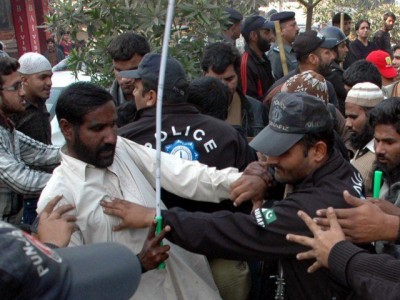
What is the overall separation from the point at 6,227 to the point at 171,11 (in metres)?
1.06

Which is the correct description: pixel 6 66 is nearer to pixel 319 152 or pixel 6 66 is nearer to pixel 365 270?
pixel 319 152

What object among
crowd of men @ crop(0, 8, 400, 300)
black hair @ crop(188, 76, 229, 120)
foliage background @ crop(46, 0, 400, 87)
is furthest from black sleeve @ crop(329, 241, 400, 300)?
foliage background @ crop(46, 0, 400, 87)

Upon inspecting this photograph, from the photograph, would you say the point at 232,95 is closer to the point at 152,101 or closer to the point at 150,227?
the point at 152,101

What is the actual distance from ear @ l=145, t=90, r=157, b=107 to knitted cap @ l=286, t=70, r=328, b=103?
2.56ft

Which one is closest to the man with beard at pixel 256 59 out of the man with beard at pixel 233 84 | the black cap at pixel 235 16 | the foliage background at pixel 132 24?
the black cap at pixel 235 16

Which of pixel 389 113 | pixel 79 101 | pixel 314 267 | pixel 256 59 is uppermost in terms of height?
pixel 79 101

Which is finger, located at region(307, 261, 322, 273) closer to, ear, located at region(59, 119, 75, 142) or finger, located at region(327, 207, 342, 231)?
finger, located at region(327, 207, 342, 231)

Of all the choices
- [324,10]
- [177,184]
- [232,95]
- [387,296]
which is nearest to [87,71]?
[232,95]

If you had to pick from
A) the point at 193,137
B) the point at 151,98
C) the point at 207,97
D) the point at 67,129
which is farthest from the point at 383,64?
the point at 67,129

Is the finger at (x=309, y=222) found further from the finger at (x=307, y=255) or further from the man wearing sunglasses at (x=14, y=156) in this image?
the man wearing sunglasses at (x=14, y=156)

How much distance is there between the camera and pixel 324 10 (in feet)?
55.4

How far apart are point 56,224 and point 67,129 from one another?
0.47 metres

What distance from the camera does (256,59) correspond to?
6066mm

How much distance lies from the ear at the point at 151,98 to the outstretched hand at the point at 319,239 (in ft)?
4.43
